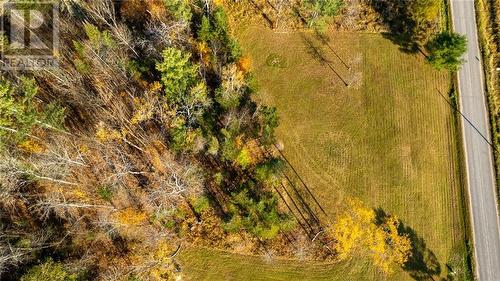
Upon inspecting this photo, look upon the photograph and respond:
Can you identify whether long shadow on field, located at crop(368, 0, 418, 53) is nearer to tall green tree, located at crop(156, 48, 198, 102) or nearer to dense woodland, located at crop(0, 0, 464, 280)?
dense woodland, located at crop(0, 0, 464, 280)

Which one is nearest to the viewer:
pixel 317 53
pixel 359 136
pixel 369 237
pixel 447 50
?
pixel 369 237

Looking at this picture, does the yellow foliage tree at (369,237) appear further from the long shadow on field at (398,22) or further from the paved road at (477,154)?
the long shadow on field at (398,22)

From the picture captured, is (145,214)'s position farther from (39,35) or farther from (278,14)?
(278,14)

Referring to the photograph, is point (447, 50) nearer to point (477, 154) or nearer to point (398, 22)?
point (398, 22)

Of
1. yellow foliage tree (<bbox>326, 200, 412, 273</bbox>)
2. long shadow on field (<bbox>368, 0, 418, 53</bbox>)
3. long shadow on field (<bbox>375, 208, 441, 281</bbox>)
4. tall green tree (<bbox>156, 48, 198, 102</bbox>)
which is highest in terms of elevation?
tall green tree (<bbox>156, 48, 198, 102</bbox>)

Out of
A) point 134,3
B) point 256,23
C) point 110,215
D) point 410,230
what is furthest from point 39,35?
point 410,230

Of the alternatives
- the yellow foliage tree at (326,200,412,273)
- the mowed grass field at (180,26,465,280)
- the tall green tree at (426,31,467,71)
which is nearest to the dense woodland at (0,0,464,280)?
the yellow foliage tree at (326,200,412,273)

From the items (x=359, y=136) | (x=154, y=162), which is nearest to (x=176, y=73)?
(x=154, y=162)

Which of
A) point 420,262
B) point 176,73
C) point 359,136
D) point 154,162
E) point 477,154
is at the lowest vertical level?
point 420,262
